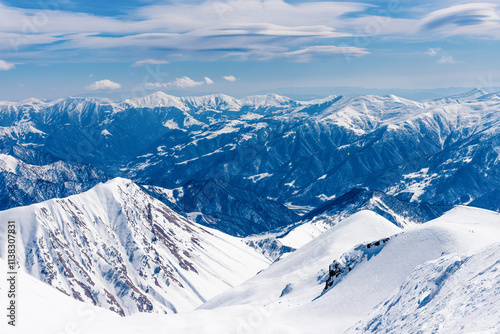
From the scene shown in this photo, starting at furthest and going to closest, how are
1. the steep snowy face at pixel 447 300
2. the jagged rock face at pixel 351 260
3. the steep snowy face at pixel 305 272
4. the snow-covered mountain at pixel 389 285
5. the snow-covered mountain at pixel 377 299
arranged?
1. the steep snowy face at pixel 305 272
2. the jagged rock face at pixel 351 260
3. the snow-covered mountain at pixel 389 285
4. the snow-covered mountain at pixel 377 299
5. the steep snowy face at pixel 447 300

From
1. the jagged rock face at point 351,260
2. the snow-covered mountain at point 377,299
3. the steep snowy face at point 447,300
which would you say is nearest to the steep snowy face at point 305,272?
the snow-covered mountain at point 377,299

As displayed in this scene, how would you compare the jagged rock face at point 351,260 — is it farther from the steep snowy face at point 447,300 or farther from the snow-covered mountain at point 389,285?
the steep snowy face at point 447,300

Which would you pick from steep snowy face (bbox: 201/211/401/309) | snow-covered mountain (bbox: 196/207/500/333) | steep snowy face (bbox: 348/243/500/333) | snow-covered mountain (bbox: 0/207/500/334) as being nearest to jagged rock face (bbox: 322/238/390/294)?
snow-covered mountain (bbox: 196/207/500/333)

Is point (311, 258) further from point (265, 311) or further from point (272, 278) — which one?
point (265, 311)

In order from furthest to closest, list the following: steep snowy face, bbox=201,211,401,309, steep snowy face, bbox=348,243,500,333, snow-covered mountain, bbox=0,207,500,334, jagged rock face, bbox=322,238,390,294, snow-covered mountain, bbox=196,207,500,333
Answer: steep snowy face, bbox=201,211,401,309
jagged rock face, bbox=322,238,390,294
snow-covered mountain, bbox=196,207,500,333
snow-covered mountain, bbox=0,207,500,334
steep snowy face, bbox=348,243,500,333

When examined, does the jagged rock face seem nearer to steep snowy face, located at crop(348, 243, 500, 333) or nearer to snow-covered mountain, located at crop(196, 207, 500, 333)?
snow-covered mountain, located at crop(196, 207, 500, 333)

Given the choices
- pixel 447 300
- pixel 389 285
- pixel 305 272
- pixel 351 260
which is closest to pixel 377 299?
pixel 389 285

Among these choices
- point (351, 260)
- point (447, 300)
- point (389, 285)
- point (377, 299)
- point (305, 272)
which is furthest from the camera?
point (305, 272)

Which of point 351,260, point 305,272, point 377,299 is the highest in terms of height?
point 377,299

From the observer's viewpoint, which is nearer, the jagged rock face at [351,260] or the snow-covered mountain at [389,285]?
the snow-covered mountain at [389,285]

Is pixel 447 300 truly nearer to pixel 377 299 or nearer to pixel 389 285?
pixel 377 299

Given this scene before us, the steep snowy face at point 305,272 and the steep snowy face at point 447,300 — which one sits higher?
the steep snowy face at point 447,300
